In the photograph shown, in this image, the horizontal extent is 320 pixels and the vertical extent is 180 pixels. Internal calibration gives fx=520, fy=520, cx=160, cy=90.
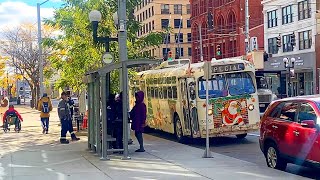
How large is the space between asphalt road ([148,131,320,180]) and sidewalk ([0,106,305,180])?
1.84ft

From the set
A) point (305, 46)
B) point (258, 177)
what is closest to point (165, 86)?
point (258, 177)

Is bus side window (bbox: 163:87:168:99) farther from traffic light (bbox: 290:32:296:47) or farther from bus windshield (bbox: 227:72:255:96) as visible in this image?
traffic light (bbox: 290:32:296:47)

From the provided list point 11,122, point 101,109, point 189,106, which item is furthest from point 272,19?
point 101,109

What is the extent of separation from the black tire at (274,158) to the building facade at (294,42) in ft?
101

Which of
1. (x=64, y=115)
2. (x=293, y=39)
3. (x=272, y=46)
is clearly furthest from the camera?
(x=272, y=46)

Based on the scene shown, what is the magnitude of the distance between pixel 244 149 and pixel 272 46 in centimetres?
3930

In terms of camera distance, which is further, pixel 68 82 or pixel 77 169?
pixel 68 82

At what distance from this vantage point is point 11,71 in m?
63.8

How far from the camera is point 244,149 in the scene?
16.0m

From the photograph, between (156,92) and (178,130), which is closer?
(178,130)

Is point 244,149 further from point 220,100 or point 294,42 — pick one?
point 294,42

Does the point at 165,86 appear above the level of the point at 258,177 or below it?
above

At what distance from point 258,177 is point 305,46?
39181 millimetres

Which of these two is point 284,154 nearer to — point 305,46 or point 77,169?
point 77,169
